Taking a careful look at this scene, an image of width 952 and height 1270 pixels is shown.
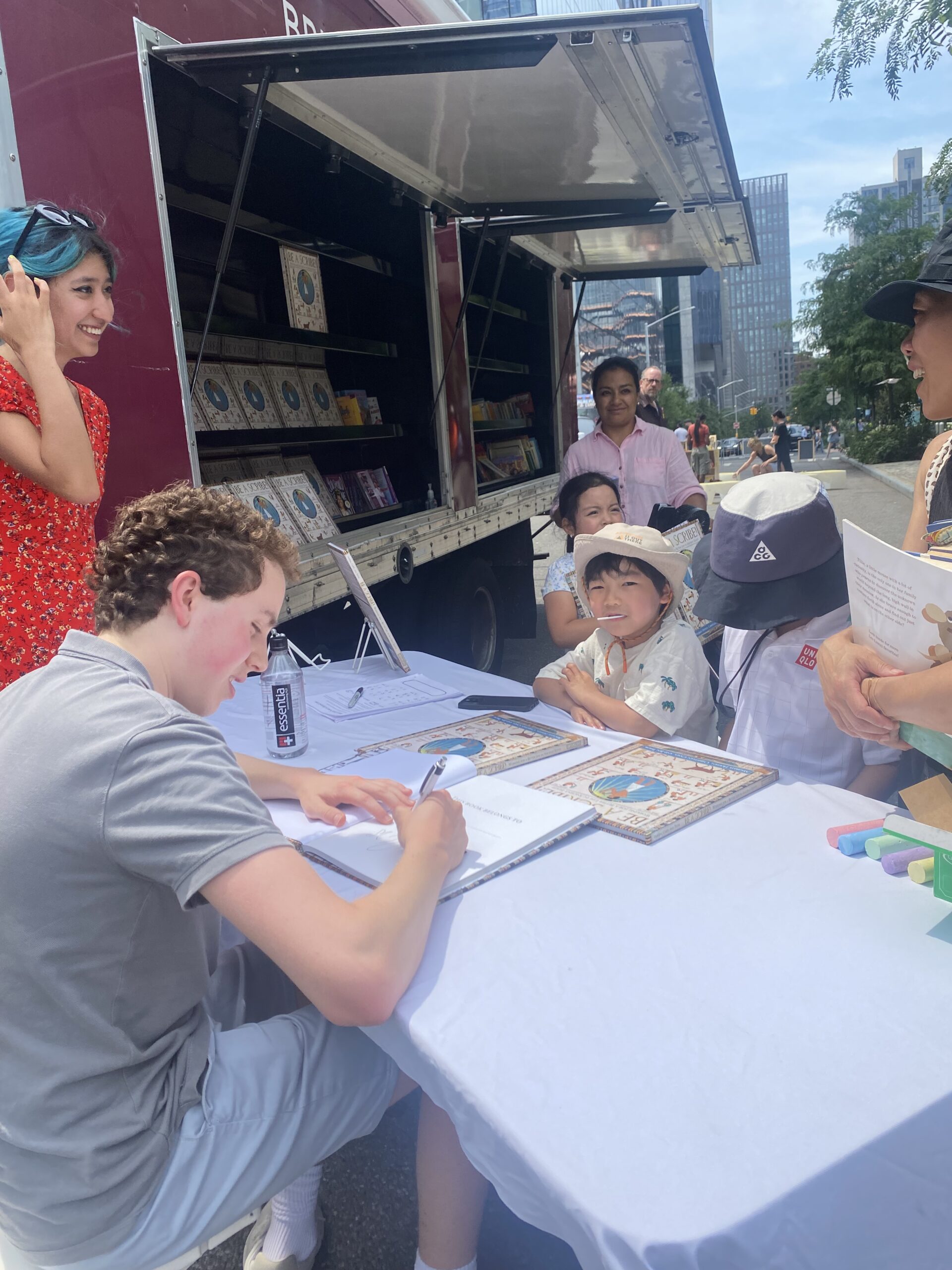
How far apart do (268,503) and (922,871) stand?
126 inches

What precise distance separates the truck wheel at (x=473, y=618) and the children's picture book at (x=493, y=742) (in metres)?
2.95

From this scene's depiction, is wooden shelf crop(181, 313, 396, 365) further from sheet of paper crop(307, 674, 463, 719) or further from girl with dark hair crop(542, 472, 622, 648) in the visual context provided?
sheet of paper crop(307, 674, 463, 719)

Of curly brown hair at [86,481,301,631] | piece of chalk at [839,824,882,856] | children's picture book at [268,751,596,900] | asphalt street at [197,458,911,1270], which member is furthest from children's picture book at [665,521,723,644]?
asphalt street at [197,458,911,1270]

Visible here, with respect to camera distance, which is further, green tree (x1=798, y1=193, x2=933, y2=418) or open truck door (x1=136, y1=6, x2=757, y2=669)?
green tree (x1=798, y1=193, x2=933, y2=418)

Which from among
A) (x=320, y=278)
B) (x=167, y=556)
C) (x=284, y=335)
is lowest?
(x=167, y=556)

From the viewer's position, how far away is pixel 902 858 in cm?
128

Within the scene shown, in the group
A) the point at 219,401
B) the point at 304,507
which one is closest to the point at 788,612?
the point at 304,507

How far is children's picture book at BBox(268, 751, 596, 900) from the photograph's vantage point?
1371mm

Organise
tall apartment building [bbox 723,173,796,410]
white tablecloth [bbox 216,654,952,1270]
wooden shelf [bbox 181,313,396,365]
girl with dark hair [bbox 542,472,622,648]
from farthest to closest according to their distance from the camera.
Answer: tall apartment building [bbox 723,173,796,410]
wooden shelf [bbox 181,313,396,365]
girl with dark hair [bbox 542,472,622,648]
white tablecloth [bbox 216,654,952,1270]

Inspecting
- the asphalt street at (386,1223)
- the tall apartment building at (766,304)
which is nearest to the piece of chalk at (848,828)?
the asphalt street at (386,1223)

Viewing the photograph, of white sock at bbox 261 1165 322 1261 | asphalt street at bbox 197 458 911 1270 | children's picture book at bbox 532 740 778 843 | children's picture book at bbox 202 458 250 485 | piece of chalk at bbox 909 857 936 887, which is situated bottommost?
asphalt street at bbox 197 458 911 1270

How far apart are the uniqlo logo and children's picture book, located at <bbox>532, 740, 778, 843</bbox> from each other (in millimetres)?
344

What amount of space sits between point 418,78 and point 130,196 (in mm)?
1224

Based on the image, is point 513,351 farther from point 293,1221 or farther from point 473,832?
Answer: point 293,1221
